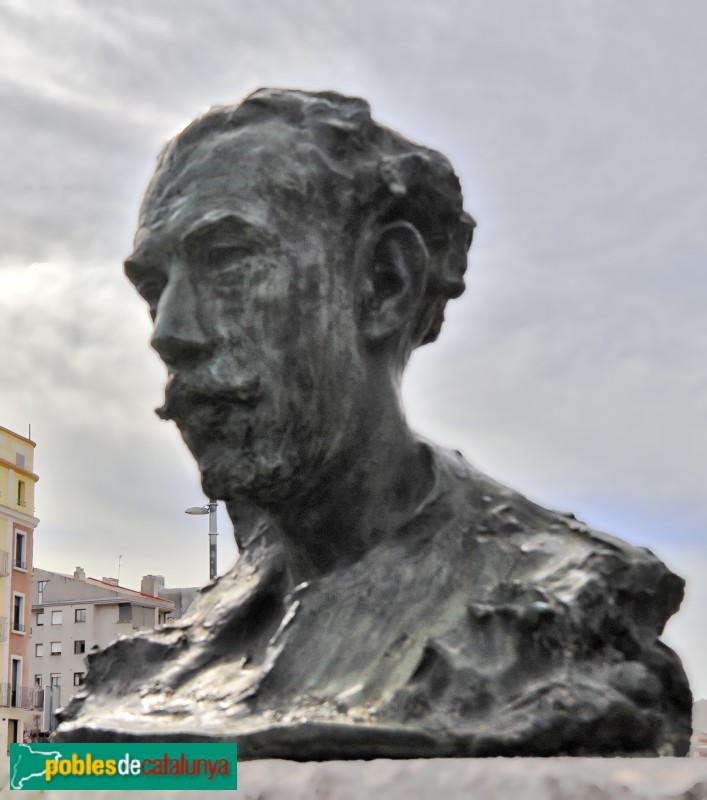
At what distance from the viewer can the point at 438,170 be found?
426 cm

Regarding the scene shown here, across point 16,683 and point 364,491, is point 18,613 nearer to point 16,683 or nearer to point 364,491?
point 16,683

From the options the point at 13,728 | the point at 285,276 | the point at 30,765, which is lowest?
the point at 30,765

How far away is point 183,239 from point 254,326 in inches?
13.1

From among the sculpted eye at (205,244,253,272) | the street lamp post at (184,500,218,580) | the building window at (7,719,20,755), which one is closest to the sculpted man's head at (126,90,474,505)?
the sculpted eye at (205,244,253,272)

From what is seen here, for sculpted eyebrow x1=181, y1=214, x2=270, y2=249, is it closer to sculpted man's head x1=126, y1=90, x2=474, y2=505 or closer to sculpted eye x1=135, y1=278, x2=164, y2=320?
sculpted man's head x1=126, y1=90, x2=474, y2=505

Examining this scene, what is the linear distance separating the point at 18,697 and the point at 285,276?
30819mm

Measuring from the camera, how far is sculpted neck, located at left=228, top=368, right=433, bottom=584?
161 inches

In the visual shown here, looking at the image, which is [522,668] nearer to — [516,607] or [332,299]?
[516,607]

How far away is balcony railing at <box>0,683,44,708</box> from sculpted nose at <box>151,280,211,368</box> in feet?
95.4

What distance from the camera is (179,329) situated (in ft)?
12.7

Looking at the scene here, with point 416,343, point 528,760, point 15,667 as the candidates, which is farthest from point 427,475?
point 15,667

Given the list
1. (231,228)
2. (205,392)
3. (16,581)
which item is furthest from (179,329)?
(16,581)

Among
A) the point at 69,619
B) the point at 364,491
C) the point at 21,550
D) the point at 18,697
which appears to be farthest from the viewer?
the point at 69,619

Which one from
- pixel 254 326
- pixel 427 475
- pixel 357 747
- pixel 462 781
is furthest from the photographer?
pixel 427 475
